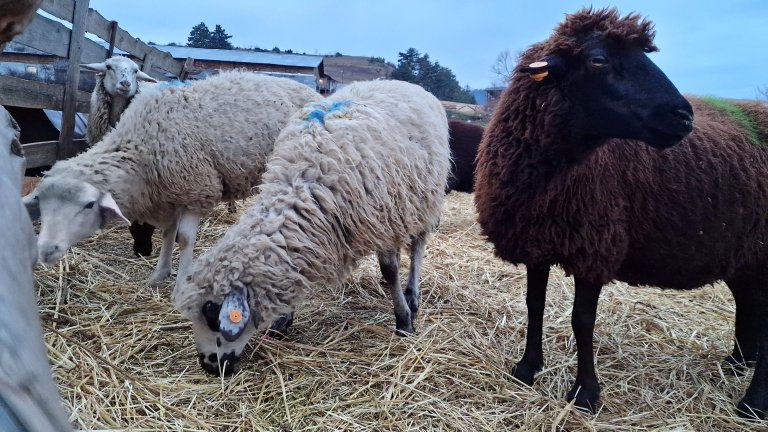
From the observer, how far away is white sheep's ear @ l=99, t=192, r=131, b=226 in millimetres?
3596

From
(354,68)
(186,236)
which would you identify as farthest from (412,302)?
(354,68)

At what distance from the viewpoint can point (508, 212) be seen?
2.84m

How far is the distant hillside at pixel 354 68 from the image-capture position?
20.4m

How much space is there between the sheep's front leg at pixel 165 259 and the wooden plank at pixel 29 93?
1708mm

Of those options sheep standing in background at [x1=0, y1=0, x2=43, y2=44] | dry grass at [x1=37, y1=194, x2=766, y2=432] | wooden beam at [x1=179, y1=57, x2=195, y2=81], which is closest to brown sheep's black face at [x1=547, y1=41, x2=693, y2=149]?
dry grass at [x1=37, y1=194, x2=766, y2=432]

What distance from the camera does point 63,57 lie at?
5.23 m

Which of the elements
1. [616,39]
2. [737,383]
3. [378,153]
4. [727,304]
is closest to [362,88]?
[378,153]

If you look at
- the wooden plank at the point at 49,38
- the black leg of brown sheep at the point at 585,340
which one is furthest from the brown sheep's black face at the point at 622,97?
the wooden plank at the point at 49,38

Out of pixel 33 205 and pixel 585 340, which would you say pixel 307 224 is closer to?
pixel 585 340

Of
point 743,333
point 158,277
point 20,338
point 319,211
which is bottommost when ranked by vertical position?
point 158,277

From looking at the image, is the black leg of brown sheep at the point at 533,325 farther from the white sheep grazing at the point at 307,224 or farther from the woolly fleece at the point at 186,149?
the woolly fleece at the point at 186,149

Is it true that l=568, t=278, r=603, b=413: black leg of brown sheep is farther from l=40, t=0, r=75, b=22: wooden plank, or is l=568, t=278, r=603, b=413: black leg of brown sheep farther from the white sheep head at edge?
l=40, t=0, r=75, b=22: wooden plank

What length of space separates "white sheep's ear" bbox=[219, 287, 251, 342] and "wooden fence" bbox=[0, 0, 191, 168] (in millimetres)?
3240

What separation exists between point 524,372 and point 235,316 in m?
1.69
